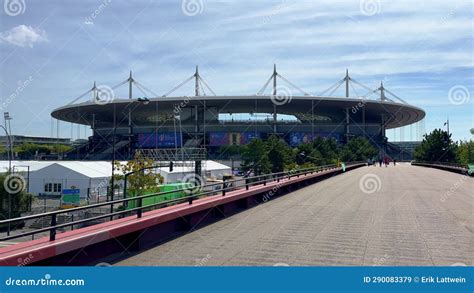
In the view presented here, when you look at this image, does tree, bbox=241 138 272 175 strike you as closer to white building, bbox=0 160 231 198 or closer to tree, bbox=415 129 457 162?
white building, bbox=0 160 231 198

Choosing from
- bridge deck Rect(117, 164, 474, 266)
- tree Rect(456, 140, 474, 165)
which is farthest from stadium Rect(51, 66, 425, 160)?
bridge deck Rect(117, 164, 474, 266)

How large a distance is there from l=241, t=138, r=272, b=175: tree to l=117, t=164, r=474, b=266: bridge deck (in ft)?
104

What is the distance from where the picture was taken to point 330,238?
395 inches

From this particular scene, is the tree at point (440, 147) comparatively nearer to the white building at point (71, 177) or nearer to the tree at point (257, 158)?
the tree at point (257, 158)

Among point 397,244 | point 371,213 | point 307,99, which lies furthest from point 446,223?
point 307,99

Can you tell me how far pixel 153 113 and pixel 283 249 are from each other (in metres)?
115

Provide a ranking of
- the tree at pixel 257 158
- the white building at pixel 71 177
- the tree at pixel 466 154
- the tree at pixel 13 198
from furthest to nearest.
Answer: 1. the tree at pixel 466 154
2. the tree at pixel 257 158
3. the white building at pixel 71 177
4. the tree at pixel 13 198

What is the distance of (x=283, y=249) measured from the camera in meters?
8.78

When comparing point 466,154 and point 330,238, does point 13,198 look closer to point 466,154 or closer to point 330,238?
point 330,238

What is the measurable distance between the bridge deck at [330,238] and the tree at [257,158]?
31.7 metres

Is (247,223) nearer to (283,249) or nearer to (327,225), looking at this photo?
(327,225)

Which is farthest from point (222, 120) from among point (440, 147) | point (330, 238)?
point (330, 238)

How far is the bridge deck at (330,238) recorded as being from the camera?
7.96m

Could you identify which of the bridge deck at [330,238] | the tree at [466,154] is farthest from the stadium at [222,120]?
the bridge deck at [330,238]
